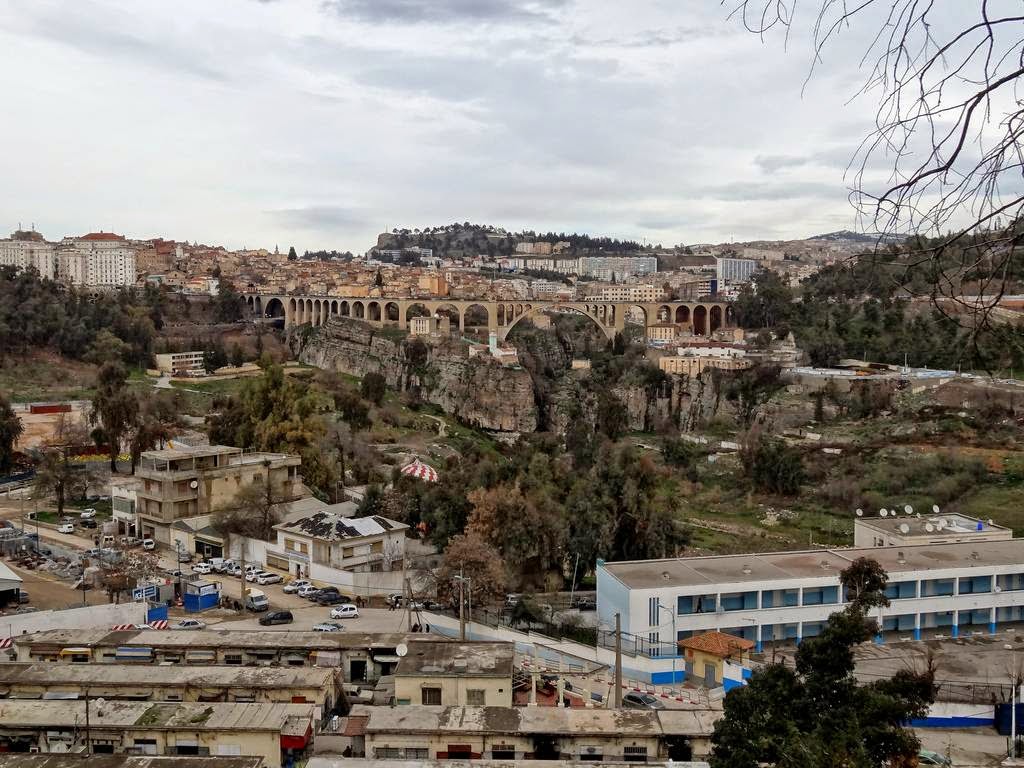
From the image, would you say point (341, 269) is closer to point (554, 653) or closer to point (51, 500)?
point (51, 500)

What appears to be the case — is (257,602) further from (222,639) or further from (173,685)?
(173,685)

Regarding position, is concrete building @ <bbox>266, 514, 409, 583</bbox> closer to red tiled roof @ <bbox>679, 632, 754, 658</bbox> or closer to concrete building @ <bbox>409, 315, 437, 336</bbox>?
red tiled roof @ <bbox>679, 632, 754, 658</bbox>

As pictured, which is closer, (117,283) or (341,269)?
(117,283)

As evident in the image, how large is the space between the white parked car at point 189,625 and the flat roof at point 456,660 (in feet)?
13.1

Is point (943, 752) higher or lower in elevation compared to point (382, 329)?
lower

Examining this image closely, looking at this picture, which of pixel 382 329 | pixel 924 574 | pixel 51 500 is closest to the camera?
pixel 924 574

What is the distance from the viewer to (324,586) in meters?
16.3

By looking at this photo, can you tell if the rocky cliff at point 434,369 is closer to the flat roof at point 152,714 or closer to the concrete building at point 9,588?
the concrete building at point 9,588

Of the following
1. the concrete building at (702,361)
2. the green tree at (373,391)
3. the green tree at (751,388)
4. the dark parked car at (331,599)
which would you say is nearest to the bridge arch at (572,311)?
the concrete building at (702,361)

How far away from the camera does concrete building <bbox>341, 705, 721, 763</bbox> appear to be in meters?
8.59

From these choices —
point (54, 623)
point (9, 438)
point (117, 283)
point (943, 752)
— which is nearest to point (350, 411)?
point (9, 438)

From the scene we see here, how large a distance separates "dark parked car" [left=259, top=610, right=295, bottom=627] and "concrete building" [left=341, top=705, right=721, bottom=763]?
554cm

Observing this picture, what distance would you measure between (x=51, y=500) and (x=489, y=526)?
11.4 m

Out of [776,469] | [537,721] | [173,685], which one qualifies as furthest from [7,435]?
[537,721]
